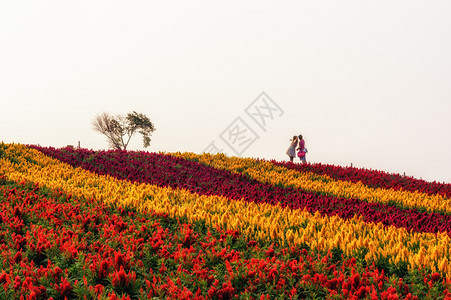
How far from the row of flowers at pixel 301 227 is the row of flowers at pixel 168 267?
175 millimetres

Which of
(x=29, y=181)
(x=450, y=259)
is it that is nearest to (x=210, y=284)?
(x=450, y=259)

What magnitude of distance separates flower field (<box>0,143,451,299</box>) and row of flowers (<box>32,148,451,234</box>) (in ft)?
0.27

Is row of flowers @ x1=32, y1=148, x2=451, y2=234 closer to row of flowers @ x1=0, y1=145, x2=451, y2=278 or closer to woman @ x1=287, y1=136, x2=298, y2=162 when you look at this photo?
row of flowers @ x1=0, y1=145, x2=451, y2=278

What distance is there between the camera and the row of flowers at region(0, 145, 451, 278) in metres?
5.08

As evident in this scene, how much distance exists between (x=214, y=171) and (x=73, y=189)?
19.2 ft

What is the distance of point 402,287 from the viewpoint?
4.40 metres

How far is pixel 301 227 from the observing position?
6.30 meters

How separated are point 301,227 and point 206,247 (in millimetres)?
1589

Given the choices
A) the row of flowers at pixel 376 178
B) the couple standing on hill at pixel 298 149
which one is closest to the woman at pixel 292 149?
the couple standing on hill at pixel 298 149

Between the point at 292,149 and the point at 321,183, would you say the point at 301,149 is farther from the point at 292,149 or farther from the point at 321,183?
the point at 321,183

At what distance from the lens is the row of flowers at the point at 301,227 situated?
5082 millimetres

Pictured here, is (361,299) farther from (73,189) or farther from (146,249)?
(73,189)

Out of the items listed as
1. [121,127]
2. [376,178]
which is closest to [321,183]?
[376,178]

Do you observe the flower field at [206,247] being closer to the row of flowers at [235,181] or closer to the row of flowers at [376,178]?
the row of flowers at [235,181]
